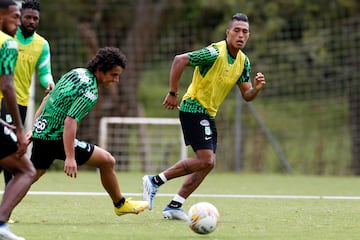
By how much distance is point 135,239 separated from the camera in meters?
8.33

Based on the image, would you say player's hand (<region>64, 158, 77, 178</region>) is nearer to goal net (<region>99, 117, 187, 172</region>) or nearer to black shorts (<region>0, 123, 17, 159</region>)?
black shorts (<region>0, 123, 17, 159</region>)

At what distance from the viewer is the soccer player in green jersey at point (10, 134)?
311 inches

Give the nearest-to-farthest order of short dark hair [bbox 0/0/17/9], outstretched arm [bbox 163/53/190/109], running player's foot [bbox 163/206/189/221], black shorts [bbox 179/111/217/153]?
short dark hair [bbox 0/0/17/9]
running player's foot [bbox 163/206/189/221]
outstretched arm [bbox 163/53/190/109]
black shorts [bbox 179/111/217/153]

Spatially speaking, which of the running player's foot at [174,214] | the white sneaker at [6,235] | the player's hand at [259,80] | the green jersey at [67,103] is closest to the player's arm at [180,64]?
the player's hand at [259,80]

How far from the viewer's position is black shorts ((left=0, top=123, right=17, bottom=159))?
813cm

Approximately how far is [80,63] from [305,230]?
16785mm

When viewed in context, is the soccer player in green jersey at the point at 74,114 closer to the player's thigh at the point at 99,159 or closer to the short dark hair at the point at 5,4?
the player's thigh at the point at 99,159

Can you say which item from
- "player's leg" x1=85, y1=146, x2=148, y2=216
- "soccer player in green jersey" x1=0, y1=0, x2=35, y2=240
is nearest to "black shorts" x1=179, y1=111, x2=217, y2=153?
"player's leg" x1=85, y1=146, x2=148, y2=216

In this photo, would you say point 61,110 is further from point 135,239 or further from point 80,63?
point 80,63

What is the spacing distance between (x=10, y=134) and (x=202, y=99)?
3215 mm

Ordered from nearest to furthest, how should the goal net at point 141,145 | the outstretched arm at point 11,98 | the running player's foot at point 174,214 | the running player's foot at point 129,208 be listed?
the outstretched arm at point 11,98, the running player's foot at point 129,208, the running player's foot at point 174,214, the goal net at point 141,145

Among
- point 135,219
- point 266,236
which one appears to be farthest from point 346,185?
point 266,236

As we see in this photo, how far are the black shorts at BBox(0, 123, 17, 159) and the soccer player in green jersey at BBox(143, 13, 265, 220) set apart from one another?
2798mm

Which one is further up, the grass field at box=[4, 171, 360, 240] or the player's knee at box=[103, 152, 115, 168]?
the player's knee at box=[103, 152, 115, 168]
